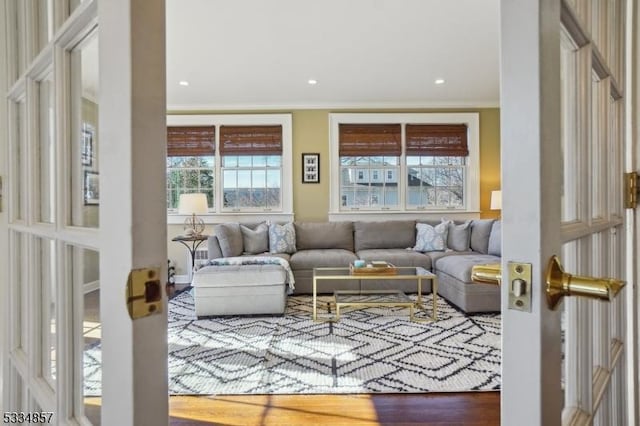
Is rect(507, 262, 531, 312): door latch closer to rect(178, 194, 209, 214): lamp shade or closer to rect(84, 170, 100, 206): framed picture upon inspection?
rect(84, 170, 100, 206): framed picture

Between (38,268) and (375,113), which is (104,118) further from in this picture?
(375,113)

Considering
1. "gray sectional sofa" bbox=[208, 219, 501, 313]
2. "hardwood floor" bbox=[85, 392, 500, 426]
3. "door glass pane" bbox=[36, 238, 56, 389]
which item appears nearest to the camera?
"door glass pane" bbox=[36, 238, 56, 389]

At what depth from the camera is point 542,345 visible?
1.45 ft

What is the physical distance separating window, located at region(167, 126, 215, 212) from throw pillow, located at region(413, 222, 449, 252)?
10.2 feet

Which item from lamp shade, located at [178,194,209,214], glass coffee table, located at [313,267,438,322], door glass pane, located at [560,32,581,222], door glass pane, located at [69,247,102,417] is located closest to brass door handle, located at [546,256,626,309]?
door glass pane, located at [560,32,581,222]

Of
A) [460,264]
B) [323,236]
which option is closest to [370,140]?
[323,236]

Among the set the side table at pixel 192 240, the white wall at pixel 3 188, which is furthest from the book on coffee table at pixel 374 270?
A: the white wall at pixel 3 188

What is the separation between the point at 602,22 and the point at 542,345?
2.32 feet

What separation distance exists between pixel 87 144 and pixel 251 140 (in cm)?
487

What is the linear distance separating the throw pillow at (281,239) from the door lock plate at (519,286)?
420 centimetres

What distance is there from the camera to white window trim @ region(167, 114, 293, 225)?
17.3ft

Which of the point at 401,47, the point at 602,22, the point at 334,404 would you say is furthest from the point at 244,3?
the point at 334,404

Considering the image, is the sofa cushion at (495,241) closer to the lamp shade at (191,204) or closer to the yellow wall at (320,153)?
the yellow wall at (320,153)

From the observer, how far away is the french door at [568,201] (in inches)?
17.3
